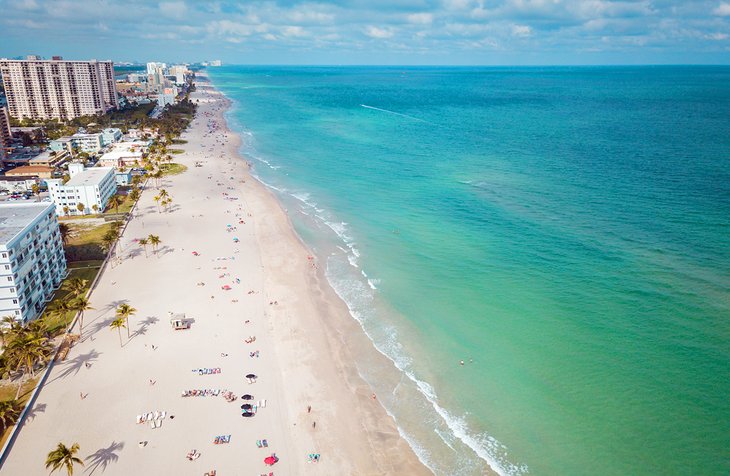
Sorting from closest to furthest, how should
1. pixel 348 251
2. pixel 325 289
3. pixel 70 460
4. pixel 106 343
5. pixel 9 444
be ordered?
pixel 70 460 < pixel 9 444 < pixel 106 343 < pixel 325 289 < pixel 348 251

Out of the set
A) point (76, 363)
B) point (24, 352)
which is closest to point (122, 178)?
point (76, 363)

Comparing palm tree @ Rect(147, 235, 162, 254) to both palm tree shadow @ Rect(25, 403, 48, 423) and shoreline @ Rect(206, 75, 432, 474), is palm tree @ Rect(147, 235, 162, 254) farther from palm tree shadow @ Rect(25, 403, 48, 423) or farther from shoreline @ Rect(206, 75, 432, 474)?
palm tree shadow @ Rect(25, 403, 48, 423)

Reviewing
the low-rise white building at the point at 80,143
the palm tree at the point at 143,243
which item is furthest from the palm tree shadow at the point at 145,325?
the low-rise white building at the point at 80,143

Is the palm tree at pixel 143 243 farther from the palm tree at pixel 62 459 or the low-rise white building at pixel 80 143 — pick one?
the low-rise white building at pixel 80 143

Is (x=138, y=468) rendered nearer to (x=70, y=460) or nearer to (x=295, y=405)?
(x=70, y=460)

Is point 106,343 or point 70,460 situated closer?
point 70,460

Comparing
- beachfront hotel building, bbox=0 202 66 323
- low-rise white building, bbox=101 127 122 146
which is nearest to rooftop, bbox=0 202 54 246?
beachfront hotel building, bbox=0 202 66 323

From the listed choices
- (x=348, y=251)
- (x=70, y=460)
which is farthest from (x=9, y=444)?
(x=348, y=251)
